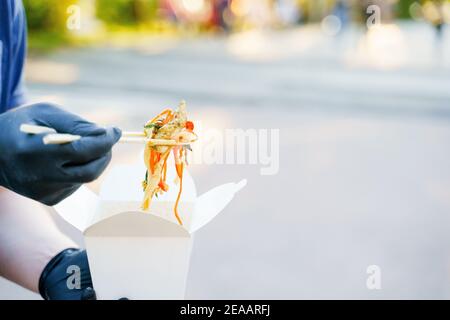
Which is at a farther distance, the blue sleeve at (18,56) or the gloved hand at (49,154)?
the blue sleeve at (18,56)

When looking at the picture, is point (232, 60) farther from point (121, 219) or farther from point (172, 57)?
point (121, 219)

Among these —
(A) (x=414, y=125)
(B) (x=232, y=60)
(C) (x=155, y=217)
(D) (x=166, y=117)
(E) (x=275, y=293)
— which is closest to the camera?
(C) (x=155, y=217)

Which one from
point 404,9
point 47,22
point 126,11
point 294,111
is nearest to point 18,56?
point 294,111

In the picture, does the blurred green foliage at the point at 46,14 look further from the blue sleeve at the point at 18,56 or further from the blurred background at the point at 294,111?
the blue sleeve at the point at 18,56

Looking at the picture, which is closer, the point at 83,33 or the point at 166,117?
the point at 166,117

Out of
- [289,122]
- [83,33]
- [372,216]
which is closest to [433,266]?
[372,216]

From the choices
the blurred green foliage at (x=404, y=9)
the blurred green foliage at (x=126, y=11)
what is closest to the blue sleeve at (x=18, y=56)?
the blurred green foliage at (x=126, y=11)

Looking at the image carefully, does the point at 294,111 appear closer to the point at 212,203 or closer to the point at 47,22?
the point at 47,22
